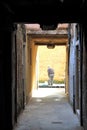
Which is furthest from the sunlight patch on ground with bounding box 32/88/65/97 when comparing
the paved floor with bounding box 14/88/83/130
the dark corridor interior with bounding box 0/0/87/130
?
the dark corridor interior with bounding box 0/0/87/130

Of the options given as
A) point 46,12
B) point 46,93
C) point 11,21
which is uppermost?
point 46,12

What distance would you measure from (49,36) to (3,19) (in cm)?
1133

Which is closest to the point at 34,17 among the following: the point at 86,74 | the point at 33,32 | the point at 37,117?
the point at 86,74

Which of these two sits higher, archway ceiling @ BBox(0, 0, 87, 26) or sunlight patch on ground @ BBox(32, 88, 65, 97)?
archway ceiling @ BBox(0, 0, 87, 26)

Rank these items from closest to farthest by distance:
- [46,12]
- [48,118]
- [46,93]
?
1. [46,12]
2. [48,118]
3. [46,93]

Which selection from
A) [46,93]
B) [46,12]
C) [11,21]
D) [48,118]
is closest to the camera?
[46,12]

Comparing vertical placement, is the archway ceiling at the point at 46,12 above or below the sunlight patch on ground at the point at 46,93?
above

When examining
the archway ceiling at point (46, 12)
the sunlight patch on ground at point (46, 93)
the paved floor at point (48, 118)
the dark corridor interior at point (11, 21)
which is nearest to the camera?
the archway ceiling at point (46, 12)

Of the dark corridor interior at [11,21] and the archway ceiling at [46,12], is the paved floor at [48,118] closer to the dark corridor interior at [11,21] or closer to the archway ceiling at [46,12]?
the dark corridor interior at [11,21]

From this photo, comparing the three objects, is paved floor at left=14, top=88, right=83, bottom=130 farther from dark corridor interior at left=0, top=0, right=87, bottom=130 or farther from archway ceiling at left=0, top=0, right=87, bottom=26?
archway ceiling at left=0, top=0, right=87, bottom=26

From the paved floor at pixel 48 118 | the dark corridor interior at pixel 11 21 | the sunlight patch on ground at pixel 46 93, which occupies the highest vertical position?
the dark corridor interior at pixel 11 21

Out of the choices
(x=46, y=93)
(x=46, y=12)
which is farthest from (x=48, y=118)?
(x=46, y=93)

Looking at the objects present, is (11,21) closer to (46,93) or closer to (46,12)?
(46,12)

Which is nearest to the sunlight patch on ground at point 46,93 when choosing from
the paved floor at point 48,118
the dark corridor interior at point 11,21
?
the paved floor at point 48,118
